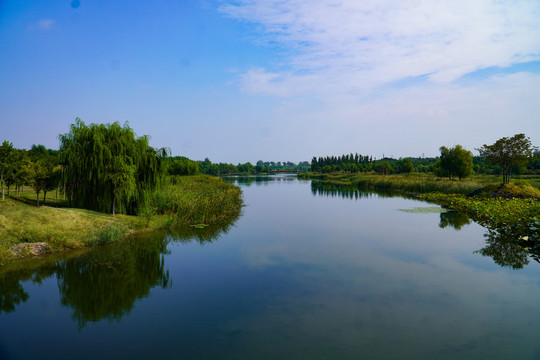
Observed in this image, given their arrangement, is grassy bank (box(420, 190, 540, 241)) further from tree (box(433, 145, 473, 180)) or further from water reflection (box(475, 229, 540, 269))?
tree (box(433, 145, 473, 180))

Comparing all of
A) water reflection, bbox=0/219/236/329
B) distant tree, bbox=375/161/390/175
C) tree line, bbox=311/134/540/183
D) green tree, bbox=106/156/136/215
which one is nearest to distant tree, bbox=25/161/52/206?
green tree, bbox=106/156/136/215

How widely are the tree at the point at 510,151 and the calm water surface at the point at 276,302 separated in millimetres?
20578

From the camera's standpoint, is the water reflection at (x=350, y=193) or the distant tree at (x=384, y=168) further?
the distant tree at (x=384, y=168)

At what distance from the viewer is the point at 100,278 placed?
43.0ft

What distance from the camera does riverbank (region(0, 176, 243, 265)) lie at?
15.4 m

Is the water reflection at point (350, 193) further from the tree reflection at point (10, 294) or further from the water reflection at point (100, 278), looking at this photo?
the tree reflection at point (10, 294)

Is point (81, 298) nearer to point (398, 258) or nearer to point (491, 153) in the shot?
point (398, 258)

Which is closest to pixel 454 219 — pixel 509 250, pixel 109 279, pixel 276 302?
pixel 509 250

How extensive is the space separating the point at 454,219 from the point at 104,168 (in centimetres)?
2827

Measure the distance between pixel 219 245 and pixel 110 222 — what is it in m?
7.07

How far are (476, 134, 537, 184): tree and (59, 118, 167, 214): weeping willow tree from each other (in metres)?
35.9

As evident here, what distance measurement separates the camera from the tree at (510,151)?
1320 inches

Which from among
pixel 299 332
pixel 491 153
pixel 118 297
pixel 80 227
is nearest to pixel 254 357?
pixel 299 332

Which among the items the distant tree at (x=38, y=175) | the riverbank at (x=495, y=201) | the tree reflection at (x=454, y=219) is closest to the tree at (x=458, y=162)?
the riverbank at (x=495, y=201)
